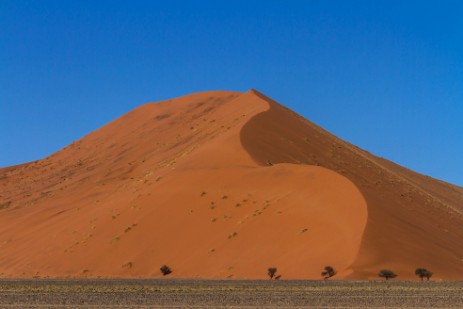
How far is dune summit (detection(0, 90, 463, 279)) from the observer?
2103 inches

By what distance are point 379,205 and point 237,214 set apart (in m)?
10.3

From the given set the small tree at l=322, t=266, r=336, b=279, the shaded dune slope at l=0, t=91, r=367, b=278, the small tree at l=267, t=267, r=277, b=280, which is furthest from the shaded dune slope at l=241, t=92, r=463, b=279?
the small tree at l=267, t=267, r=277, b=280

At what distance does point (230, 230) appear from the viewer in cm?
5991

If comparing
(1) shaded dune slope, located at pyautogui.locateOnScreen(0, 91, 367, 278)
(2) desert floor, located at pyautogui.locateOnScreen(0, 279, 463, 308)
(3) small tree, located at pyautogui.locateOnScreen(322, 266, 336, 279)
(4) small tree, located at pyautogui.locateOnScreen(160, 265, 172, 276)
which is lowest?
(2) desert floor, located at pyautogui.locateOnScreen(0, 279, 463, 308)

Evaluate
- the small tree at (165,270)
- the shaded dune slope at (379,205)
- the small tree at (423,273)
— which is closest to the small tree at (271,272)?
the shaded dune slope at (379,205)

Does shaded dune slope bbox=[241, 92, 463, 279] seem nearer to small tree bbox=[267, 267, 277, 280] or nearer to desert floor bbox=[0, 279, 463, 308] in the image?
small tree bbox=[267, 267, 277, 280]

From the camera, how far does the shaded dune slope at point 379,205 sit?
51.2m

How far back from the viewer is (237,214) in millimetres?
61812

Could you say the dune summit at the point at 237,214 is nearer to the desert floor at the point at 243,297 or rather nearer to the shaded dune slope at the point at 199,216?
the shaded dune slope at the point at 199,216

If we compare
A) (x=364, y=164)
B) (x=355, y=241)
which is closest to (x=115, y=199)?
(x=364, y=164)

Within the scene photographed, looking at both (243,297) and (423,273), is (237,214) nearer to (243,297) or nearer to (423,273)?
(423,273)

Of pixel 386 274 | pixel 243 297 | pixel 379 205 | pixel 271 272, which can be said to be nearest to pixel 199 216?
pixel 379 205

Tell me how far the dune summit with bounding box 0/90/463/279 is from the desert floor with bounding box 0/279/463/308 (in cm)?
A: 1148

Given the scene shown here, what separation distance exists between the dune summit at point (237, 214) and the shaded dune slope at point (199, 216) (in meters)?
0.15
